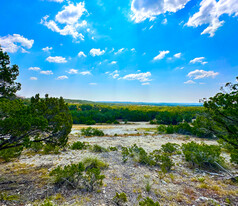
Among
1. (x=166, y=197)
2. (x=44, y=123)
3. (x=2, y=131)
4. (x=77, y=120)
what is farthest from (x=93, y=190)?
(x=77, y=120)

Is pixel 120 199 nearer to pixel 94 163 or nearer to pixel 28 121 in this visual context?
pixel 94 163

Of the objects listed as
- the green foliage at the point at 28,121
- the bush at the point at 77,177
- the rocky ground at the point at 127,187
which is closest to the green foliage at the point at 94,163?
the rocky ground at the point at 127,187

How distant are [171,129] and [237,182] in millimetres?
17778

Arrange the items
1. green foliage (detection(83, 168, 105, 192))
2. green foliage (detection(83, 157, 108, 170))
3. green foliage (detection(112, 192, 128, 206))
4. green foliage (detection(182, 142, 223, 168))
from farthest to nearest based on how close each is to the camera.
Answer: green foliage (detection(182, 142, 223, 168))
green foliage (detection(83, 157, 108, 170))
green foliage (detection(83, 168, 105, 192))
green foliage (detection(112, 192, 128, 206))

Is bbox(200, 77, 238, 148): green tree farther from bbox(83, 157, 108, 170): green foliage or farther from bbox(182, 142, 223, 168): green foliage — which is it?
bbox(83, 157, 108, 170): green foliage

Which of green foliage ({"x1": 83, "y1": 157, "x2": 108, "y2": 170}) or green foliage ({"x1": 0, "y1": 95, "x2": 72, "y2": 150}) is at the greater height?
green foliage ({"x1": 0, "y1": 95, "x2": 72, "y2": 150})

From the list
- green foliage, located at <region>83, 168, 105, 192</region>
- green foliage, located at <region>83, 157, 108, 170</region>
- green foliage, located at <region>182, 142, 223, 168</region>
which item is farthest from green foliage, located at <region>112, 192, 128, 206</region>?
green foliage, located at <region>182, 142, 223, 168</region>

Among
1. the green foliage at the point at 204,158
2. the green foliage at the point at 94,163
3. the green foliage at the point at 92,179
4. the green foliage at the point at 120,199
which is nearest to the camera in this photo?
the green foliage at the point at 120,199

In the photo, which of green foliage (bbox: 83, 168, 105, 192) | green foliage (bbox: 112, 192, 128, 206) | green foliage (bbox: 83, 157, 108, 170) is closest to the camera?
green foliage (bbox: 112, 192, 128, 206)

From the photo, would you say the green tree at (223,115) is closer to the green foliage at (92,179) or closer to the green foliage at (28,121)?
the green foliage at (92,179)

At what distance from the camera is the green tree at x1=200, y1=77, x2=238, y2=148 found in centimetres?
424

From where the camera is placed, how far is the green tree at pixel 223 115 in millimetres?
4238

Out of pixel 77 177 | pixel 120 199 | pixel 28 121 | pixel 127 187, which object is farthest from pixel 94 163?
pixel 28 121

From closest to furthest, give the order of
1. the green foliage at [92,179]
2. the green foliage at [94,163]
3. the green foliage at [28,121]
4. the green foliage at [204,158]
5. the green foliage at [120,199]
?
1. the green foliage at [28,121]
2. the green foliage at [120,199]
3. the green foliage at [92,179]
4. the green foliage at [94,163]
5. the green foliage at [204,158]
